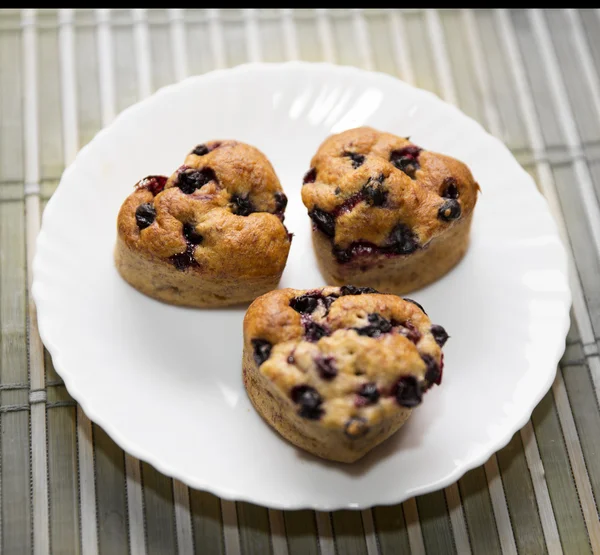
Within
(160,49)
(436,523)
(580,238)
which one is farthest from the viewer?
(160,49)

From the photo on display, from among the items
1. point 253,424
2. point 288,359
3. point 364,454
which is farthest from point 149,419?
point 364,454

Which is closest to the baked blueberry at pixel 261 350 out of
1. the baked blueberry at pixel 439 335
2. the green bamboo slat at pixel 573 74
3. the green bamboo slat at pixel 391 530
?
the baked blueberry at pixel 439 335

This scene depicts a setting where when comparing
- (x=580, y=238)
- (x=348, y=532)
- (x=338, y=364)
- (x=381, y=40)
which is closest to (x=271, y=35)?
(x=381, y=40)

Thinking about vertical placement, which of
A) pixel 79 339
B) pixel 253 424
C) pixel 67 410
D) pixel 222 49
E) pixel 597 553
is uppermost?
pixel 222 49

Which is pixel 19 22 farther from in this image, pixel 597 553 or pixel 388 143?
pixel 597 553

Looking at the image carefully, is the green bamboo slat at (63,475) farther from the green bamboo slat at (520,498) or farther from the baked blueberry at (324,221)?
the green bamboo slat at (520,498)

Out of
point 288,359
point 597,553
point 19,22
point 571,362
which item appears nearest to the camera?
point 288,359

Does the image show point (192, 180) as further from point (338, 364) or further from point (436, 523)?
point (436, 523)
